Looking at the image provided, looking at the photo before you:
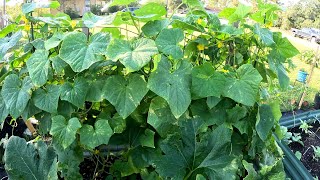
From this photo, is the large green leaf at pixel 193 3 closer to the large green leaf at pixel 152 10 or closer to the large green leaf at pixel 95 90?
the large green leaf at pixel 152 10

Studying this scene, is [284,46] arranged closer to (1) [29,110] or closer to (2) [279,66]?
(2) [279,66]

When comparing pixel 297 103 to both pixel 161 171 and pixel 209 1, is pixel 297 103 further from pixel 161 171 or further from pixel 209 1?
pixel 161 171

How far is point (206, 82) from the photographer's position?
0.81 m

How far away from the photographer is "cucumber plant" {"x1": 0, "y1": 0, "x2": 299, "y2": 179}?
79 cm

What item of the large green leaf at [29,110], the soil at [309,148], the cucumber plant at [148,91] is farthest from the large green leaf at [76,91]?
the soil at [309,148]

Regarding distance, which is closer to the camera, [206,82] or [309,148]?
[206,82]

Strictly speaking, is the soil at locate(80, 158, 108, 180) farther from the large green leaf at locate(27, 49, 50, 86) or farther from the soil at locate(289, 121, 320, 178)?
the soil at locate(289, 121, 320, 178)

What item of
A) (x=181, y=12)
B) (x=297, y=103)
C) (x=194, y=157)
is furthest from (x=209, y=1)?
(x=297, y=103)

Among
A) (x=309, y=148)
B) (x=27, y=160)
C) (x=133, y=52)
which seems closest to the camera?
(x=133, y=52)

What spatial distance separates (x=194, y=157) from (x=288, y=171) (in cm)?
69

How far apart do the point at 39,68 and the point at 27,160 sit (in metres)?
0.32

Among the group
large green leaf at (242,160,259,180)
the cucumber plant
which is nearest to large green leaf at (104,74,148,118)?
the cucumber plant

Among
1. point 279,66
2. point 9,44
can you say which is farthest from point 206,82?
point 9,44

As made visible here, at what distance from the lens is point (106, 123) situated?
830 millimetres
